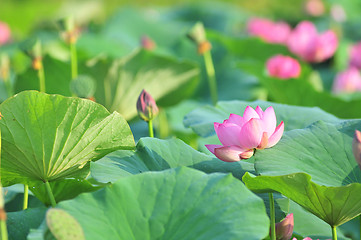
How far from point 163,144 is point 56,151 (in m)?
0.17

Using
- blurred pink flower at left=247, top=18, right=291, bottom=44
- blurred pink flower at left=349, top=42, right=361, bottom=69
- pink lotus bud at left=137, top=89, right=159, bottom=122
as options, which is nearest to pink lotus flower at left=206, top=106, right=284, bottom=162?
pink lotus bud at left=137, top=89, right=159, bottom=122

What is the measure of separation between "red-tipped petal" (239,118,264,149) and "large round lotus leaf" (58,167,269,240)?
122 millimetres

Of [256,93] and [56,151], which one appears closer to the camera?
[56,151]

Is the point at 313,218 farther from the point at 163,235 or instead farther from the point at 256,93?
the point at 256,93

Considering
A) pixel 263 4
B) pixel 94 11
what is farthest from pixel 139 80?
pixel 263 4

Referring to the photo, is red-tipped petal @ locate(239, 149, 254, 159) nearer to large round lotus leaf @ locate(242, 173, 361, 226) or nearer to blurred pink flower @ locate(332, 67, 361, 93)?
large round lotus leaf @ locate(242, 173, 361, 226)

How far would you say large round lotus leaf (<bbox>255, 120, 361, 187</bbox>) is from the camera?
2.78ft

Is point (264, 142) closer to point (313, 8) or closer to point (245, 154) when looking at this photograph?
point (245, 154)

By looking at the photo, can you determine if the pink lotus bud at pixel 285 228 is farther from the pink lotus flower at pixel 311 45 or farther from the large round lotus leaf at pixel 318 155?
the pink lotus flower at pixel 311 45

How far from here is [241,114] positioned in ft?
3.86

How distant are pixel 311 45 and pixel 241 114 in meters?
1.19

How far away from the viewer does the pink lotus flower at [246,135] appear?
831 millimetres

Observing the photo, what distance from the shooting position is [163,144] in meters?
0.91

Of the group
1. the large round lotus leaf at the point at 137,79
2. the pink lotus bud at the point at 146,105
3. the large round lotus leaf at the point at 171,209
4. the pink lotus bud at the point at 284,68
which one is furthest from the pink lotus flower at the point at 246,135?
the pink lotus bud at the point at 284,68
